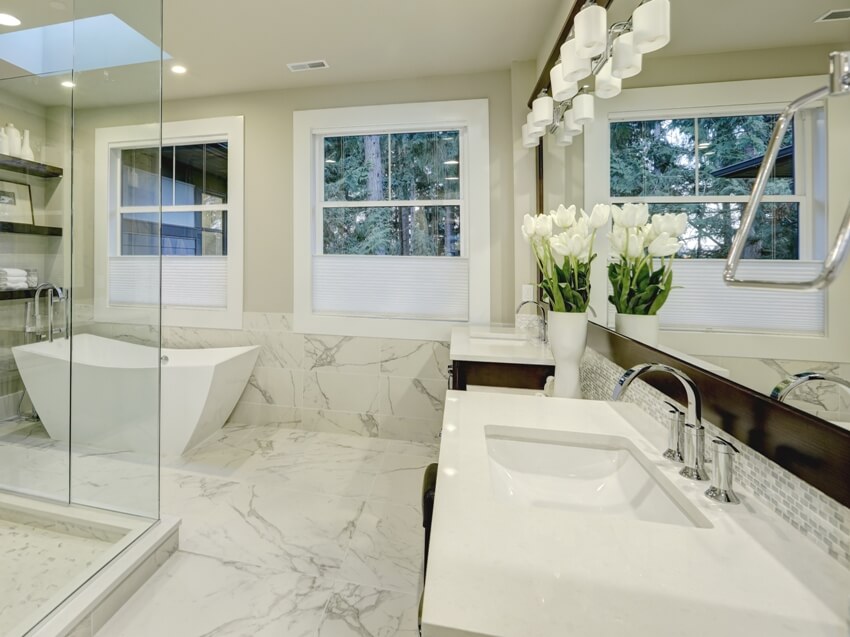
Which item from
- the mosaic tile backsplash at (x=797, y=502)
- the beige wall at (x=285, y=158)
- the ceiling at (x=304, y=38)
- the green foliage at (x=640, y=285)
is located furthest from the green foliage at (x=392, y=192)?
the mosaic tile backsplash at (x=797, y=502)

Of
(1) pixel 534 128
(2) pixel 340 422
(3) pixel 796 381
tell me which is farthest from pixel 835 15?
(2) pixel 340 422

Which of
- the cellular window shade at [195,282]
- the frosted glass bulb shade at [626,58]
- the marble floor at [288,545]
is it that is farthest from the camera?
the cellular window shade at [195,282]

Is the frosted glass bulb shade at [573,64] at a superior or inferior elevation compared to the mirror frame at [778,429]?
superior

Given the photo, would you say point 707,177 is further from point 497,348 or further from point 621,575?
point 497,348

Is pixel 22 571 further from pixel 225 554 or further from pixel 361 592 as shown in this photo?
pixel 361 592

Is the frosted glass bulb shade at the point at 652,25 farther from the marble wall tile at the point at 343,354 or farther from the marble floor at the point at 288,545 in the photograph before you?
the marble wall tile at the point at 343,354

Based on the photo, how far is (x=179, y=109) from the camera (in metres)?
3.16

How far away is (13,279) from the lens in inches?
95.6

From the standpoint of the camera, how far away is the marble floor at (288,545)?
137 cm

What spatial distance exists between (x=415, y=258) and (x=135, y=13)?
2.00 m

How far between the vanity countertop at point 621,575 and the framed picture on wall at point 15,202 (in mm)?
3327

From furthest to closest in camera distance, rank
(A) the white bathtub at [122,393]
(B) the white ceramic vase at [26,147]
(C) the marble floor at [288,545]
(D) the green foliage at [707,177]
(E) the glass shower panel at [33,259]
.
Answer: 1. (B) the white ceramic vase at [26,147]
2. (E) the glass shower panel at [33,259]
3. (A) the white bathtub at [122,393]
4. (C) the marble floor at [288,545]
5. (D) the green foliage at [707,177]

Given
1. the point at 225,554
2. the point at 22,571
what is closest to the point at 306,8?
the point at 225,554

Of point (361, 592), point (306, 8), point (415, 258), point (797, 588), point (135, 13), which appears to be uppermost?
point (306, 8)
